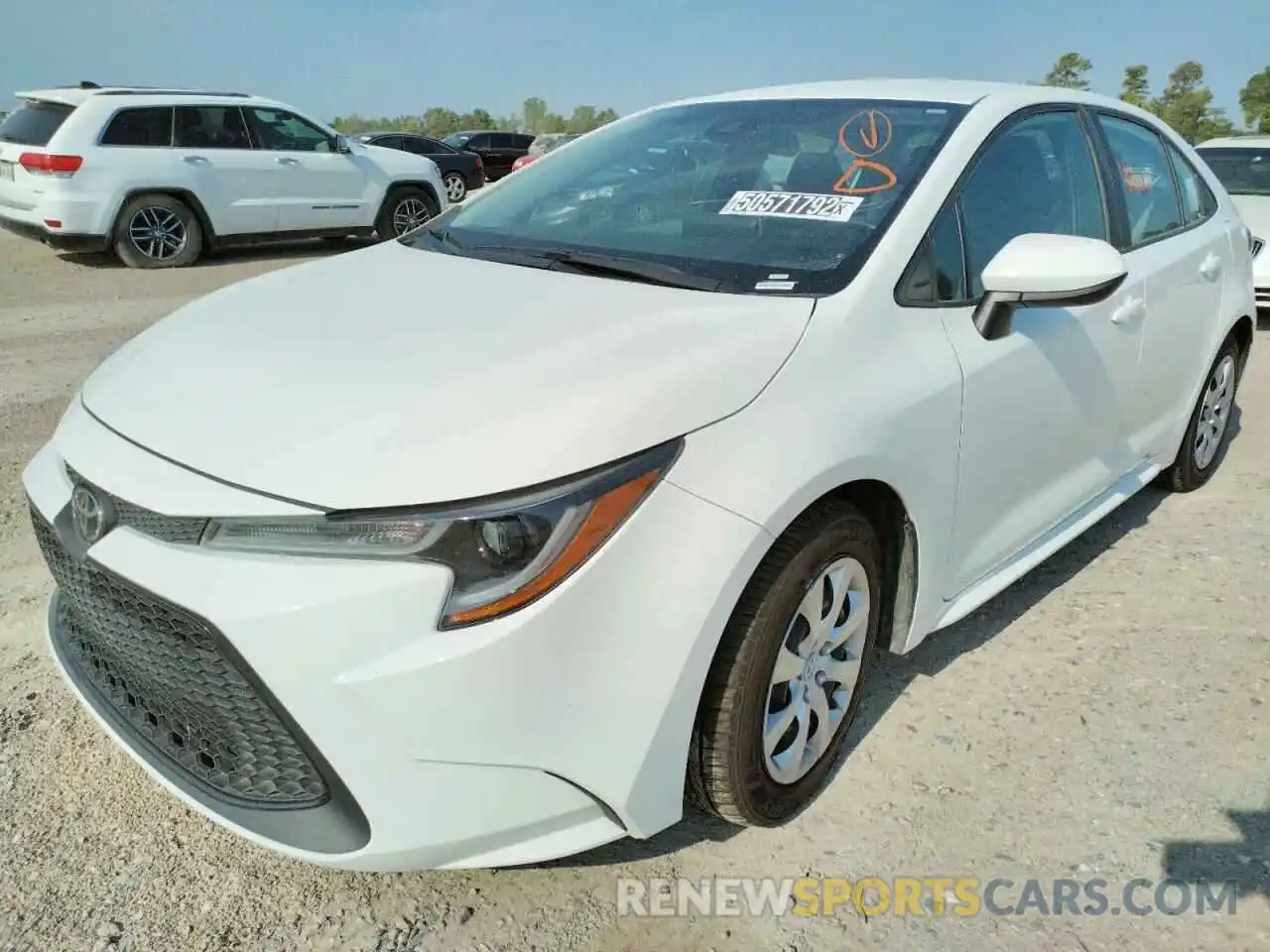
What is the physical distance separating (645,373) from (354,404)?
0.54 m

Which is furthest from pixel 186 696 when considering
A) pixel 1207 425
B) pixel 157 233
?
pixel 157 233

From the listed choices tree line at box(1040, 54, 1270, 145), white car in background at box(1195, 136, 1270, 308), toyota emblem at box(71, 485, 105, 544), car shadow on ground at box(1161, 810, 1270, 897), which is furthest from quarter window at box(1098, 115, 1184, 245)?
tree line at box(1040, 54, 1270, 145)

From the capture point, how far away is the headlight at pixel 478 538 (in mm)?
1643

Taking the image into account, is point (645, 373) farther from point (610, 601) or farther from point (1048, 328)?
point (1048, 328)

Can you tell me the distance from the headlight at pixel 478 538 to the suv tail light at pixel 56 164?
9080 mm

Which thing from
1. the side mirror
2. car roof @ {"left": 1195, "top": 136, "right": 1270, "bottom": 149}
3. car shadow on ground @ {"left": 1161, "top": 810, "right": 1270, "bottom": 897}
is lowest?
car shadow on ground @ {"left": 1161, "top": 810, "right": 1270, "bottom": 897}

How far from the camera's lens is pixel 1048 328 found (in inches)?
106

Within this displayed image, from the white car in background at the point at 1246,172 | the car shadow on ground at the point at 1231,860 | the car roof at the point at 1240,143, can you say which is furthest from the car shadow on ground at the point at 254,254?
the car shadow on ground at the point at 1231,860

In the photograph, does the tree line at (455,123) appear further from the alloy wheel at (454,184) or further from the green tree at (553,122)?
the alloy wheel at (454,184)

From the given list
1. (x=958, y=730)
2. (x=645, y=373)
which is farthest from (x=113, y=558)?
(x=958, y=730)

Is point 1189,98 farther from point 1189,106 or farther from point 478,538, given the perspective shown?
point 478,538

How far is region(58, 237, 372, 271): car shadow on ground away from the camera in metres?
10.2

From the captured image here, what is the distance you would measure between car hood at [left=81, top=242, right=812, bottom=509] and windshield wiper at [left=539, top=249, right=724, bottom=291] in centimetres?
5

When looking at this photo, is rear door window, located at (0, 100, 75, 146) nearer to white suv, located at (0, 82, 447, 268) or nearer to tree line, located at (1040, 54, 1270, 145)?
A: white suv, located at (0, 82, 447, 268)
